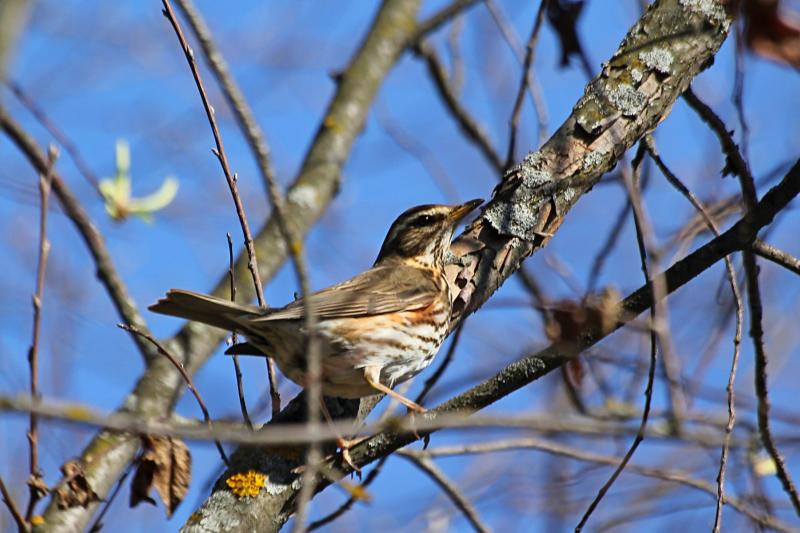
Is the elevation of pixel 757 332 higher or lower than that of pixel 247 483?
higher

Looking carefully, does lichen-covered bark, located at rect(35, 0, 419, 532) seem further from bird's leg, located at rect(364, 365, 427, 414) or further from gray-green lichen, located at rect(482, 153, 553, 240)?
gray-green lichen, located at rect(482, 153, 553, 240)

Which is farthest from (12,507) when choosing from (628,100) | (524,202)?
(628,100)

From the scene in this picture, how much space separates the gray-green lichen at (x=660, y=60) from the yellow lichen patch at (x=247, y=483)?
2.86 metres

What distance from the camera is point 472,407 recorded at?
4035mm

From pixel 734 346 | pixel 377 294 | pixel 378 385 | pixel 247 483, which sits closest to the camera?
pixel 734 346

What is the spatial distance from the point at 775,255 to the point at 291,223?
146 inches

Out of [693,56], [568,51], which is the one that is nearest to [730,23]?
[693,56]

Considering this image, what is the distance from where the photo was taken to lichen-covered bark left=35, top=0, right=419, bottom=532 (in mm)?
5781

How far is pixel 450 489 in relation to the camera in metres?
5.82

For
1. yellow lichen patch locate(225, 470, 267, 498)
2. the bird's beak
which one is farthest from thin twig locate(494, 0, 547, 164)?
yellow lichen patch locate(225, 470, 267, 498)

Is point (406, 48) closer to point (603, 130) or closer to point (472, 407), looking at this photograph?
point (603, 130)

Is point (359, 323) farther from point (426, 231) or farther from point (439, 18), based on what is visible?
point (439, 18)

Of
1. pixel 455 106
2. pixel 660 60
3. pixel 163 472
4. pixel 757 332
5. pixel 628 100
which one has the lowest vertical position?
pixel 163 472

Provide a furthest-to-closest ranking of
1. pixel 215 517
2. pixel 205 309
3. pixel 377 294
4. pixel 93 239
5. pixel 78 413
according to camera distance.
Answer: pixel 93 239 < pixel 377 294 < pixel 205 309 < pixel 215 517 < pixel 78 413
